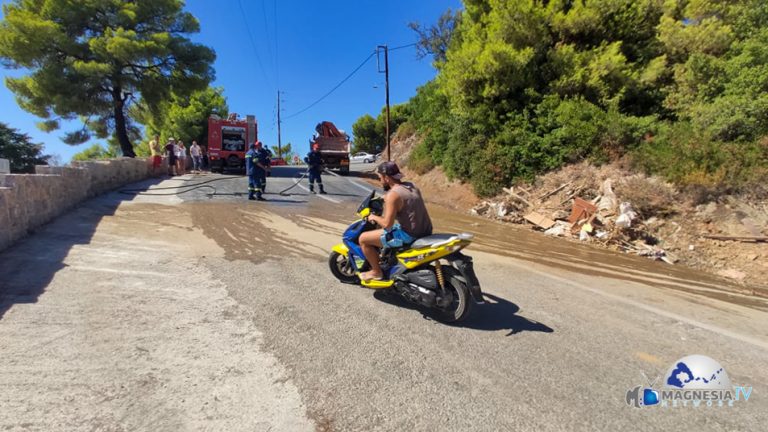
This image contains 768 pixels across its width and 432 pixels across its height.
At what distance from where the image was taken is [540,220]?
10547mm

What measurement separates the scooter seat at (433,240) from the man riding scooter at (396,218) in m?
0.09

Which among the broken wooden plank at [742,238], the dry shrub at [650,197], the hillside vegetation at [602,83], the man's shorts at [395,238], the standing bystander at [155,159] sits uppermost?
the hillside vegetation at [602,83]

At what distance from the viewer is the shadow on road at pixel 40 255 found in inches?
163

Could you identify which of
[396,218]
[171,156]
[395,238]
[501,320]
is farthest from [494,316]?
[171,156]

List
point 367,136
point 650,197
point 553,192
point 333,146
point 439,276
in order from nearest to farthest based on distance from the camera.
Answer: point 439,276 < point 650,197 < point 553,192 < point 333,146 < point 367,136

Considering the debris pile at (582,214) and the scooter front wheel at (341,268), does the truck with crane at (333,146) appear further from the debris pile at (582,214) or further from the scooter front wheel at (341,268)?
the scooter front wheel at (341,268)

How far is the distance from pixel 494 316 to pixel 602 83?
12.1 metres

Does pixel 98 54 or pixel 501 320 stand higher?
pixel 98 54

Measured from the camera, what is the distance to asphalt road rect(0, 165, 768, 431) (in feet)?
8.55

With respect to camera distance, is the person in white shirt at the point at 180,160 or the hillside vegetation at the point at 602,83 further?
the person in white shirt at the point at 180,160

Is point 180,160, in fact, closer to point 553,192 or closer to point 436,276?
Answer: point 553,192

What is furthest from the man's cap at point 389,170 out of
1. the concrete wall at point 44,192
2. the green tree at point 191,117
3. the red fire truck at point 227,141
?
the green tree at point 191,117

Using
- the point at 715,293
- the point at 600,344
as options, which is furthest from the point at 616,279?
the point at 600,344

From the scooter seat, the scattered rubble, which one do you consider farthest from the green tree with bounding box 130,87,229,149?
the scooter seat
